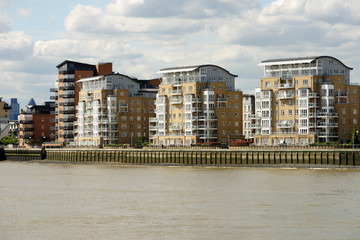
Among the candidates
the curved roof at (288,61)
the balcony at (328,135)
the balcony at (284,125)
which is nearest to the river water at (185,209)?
the balcony at (328,135)

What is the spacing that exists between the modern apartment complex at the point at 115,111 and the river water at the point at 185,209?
87.0 meters

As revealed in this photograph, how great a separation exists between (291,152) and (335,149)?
7.55 m

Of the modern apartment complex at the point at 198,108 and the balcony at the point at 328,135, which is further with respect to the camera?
the modern apartment complex at the point at 198,108

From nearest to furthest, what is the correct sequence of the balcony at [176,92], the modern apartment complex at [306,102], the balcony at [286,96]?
the modern apartment complex at [306,102] < the balcony at [286,96] < the balcony at [176,92]

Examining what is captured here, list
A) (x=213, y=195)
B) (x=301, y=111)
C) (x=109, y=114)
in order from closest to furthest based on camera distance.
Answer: (x=213, y=195), (x=301, y=111), (x=109, y=114)

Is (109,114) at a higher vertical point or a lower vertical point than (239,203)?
higher

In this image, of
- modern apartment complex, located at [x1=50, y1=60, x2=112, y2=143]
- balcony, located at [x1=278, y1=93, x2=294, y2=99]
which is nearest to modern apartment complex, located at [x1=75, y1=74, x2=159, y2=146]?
modern apartment complex, located at [x1=50, y1=60, x2=112, y2=143]

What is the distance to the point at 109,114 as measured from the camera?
172m

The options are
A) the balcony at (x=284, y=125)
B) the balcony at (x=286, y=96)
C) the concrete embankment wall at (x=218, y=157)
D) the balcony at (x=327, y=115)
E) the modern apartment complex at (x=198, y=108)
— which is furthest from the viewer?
the modern apartment complex at (x=198, y=108)

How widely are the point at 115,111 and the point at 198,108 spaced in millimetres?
28584

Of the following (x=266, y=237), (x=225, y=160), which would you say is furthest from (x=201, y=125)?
(x=266, y=237)

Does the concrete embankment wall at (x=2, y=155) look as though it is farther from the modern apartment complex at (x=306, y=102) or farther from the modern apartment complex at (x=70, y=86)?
the modern apartment complex at (x=306, y=102)

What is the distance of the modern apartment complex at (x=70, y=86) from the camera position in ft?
646

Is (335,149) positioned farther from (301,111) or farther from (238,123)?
(238,123)
